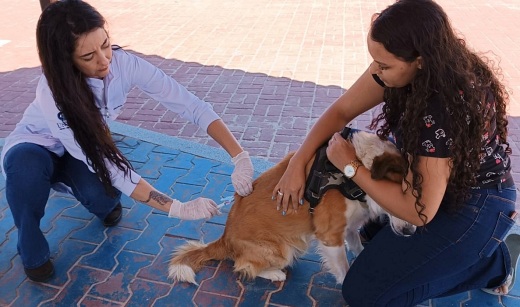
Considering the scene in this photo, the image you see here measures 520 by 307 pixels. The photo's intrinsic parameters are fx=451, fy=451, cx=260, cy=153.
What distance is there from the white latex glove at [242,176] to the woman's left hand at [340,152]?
62cm

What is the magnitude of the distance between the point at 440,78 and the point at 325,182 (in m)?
0.98

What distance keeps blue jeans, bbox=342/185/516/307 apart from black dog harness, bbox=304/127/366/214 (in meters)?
0.34

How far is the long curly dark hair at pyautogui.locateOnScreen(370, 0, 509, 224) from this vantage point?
2012 mm

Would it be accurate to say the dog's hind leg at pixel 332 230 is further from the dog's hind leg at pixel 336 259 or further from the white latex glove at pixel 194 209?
the white latex glove at pixel 194 209

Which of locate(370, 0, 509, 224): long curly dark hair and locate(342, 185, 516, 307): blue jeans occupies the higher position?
locate(370, 0, 509, 224): long curly dark hair

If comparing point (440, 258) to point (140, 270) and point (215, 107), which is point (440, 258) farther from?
point (215, 107)

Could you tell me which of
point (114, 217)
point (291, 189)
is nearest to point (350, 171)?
point (291, 189)

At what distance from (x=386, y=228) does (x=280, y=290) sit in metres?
0.84

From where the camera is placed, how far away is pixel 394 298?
2.68m

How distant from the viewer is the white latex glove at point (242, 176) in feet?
9.73

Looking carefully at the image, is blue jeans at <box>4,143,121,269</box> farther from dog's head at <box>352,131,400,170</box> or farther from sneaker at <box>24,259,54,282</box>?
dog's head at <box>352,131,400,170</box>

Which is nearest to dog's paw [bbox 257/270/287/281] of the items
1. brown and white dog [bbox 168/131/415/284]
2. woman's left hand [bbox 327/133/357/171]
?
brown and white dog [bbox 168/131/415/284]

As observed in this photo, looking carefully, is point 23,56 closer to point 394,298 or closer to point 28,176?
point 28,176

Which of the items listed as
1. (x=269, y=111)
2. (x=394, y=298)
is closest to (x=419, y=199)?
(x=394, y=298)
